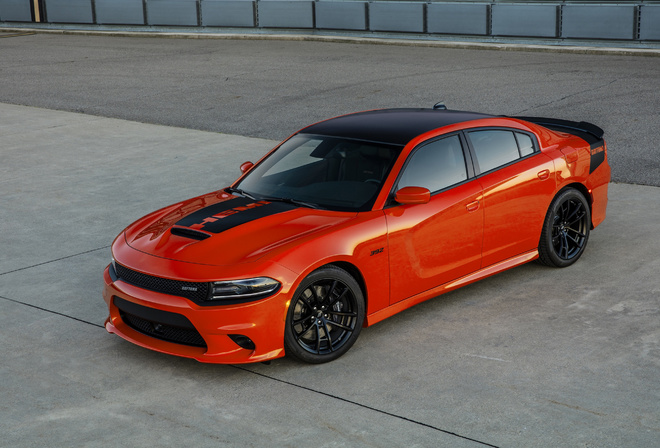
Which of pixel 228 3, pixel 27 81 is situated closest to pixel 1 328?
pixel 27 81

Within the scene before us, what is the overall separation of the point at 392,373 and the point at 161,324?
1540 mm

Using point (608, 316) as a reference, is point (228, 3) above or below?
above

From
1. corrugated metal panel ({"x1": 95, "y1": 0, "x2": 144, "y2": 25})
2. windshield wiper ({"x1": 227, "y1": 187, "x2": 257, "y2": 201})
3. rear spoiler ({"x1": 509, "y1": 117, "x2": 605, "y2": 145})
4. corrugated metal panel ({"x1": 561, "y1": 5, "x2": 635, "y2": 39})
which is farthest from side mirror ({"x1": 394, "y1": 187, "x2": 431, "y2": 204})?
corrugated metal panel ({"x1": 95, "y1": 0, "x2": 144, "y2": 25})

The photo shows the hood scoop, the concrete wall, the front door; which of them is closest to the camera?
the hood scoop

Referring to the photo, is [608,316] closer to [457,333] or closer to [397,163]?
[457,333]

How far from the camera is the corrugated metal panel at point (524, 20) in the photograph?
23.9 metres

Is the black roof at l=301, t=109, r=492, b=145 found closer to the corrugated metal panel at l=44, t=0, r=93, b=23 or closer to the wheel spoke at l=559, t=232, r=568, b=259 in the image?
the wheel spoke at l=559, t=232, r=568, b=259

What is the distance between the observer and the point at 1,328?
255 inches

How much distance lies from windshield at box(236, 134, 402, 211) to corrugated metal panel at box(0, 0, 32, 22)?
3099cm

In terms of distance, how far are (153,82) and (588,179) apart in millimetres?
13760

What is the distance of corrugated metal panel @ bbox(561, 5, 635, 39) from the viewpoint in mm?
22781

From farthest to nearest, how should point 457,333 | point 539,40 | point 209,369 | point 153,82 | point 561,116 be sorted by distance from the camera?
1. point 539,40
2. point 153,82
3. point 561,116
4. point 457,333
5. point 209,369

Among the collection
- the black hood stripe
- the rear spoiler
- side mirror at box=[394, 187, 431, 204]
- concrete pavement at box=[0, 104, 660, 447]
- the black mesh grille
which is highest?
the rear spoiler

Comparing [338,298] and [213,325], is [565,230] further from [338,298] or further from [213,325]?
[213,325]
